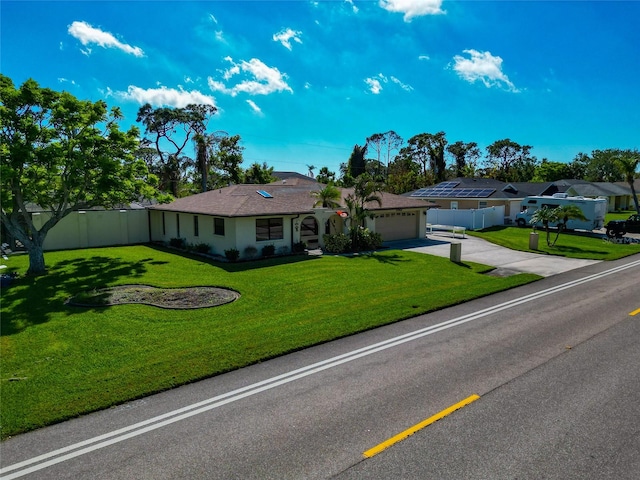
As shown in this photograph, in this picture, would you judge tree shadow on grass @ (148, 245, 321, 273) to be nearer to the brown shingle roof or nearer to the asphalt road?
the brown shingle roof

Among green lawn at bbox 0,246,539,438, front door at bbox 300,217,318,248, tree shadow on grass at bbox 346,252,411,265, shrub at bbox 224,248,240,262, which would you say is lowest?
green lawn at bbox 0,246,539,438

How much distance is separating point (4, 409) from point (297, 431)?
5.15 m

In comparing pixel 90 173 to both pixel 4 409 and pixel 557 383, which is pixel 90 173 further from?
pixel 557 383

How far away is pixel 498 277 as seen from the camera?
1947 centimetres

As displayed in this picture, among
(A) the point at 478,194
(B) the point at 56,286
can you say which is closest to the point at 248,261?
(B) the point at 56,286

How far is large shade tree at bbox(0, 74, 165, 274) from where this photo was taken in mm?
16547

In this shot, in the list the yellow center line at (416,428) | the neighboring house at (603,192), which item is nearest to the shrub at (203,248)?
the yellow center line at (416,428)

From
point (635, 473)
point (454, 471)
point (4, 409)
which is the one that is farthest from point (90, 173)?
point (635, 473)

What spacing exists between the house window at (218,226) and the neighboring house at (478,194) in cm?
2810

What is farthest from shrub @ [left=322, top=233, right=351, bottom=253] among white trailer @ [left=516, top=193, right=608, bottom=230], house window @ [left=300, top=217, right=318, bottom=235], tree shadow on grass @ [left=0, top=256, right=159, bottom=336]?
white trailer @ [left=516, top=193, right=608, bottom=230]

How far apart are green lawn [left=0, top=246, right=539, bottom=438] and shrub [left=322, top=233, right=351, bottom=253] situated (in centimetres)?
242

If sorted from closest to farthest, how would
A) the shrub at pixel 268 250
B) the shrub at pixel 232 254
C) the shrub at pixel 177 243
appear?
the shrub at pixel 232 254, the shrub at pixel 268 250, the shrub at pixel 177 243

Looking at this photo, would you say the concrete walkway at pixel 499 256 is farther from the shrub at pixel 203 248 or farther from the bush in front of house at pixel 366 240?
the shrub at pixel 203 248

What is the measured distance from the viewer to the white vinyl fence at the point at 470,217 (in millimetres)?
38125
